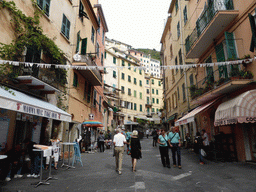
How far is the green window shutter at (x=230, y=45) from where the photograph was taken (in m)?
9.64

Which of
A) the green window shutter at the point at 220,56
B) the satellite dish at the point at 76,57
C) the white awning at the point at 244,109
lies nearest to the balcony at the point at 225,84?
the green window shutter at the point at 220,56

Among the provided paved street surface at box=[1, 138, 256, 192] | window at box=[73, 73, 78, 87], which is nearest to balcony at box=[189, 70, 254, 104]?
paved street surface at box=[1, 138, 256, 192]

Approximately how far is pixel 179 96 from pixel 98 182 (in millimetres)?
15901

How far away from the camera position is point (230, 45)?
389 inches

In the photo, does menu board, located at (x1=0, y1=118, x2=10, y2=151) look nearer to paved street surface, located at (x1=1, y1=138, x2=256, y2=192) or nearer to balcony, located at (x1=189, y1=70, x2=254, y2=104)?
paved street surface, located at (x1=1, y1=138, x2=256, y2=192)

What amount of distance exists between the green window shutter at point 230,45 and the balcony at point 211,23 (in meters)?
0.81

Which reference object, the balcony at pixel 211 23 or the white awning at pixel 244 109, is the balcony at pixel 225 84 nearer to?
the white awning at pixel 244 109

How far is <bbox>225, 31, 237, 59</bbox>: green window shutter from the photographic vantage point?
9.64 metres

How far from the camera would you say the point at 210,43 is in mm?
12352

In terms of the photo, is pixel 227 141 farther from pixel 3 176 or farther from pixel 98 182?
pixel 3 176

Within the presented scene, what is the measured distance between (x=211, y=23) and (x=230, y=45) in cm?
165

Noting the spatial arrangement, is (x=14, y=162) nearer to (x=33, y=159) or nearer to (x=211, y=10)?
(x=33, y=159)

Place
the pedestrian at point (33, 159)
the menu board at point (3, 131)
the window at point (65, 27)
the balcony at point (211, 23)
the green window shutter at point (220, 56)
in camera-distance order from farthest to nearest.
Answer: the window at point (65, 27) < the green window shutter at point (220, 56) < the balcony at point (211, 23) < the menu board at point (3, 131) < the pedestrian at point (33, 159)

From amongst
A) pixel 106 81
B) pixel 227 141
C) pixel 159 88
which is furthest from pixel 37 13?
pixel 159 88
